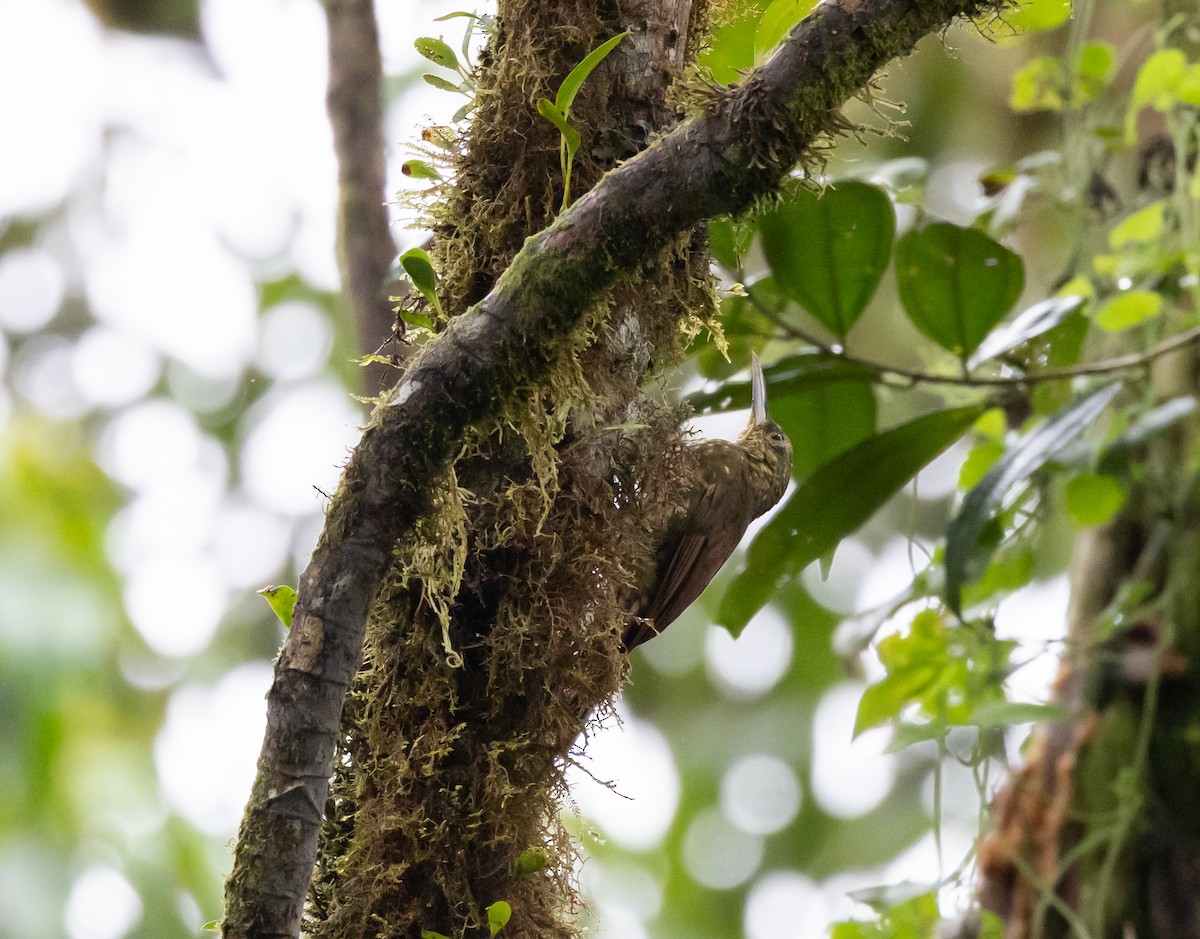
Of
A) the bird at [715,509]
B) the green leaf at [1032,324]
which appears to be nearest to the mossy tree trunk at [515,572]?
the bird at [715,509]

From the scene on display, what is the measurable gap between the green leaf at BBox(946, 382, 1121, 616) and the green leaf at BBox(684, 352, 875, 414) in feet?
1.30

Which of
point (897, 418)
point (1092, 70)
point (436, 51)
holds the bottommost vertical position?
point (436, 51)

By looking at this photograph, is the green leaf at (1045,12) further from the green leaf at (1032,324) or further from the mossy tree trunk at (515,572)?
the green leaf at (1032,324)

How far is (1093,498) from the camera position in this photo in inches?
82.6

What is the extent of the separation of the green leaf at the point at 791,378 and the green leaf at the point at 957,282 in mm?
178

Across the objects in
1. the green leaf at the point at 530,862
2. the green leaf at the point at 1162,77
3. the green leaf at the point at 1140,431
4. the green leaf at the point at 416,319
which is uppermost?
the green leaf at the point at 1162,77

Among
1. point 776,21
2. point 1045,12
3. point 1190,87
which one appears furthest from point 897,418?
point 776,21

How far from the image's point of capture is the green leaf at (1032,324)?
2066 millimetres

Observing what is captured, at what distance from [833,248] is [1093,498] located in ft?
2.28

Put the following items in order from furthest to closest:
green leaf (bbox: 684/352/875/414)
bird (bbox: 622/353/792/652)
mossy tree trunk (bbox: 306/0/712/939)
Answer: green leaf (bbox: 684/352/875/414) < bird (bbox: 622/353/792/652) < mossy tree trunk (bbox: 306/0/712/939)

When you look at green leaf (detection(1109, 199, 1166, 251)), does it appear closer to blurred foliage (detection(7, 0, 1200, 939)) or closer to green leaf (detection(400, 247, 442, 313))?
blurred foliage (detection(7, 0, 1200, 939))

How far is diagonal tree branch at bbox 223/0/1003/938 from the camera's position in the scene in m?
0.96

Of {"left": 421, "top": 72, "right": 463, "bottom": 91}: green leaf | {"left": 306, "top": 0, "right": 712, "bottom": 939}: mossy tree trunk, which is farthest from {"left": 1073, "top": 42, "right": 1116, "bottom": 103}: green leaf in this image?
{"left": 421, "top": 72, "right": 463, "bottom": 91}: green leaf

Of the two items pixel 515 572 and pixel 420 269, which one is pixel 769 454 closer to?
pixel 515 572
